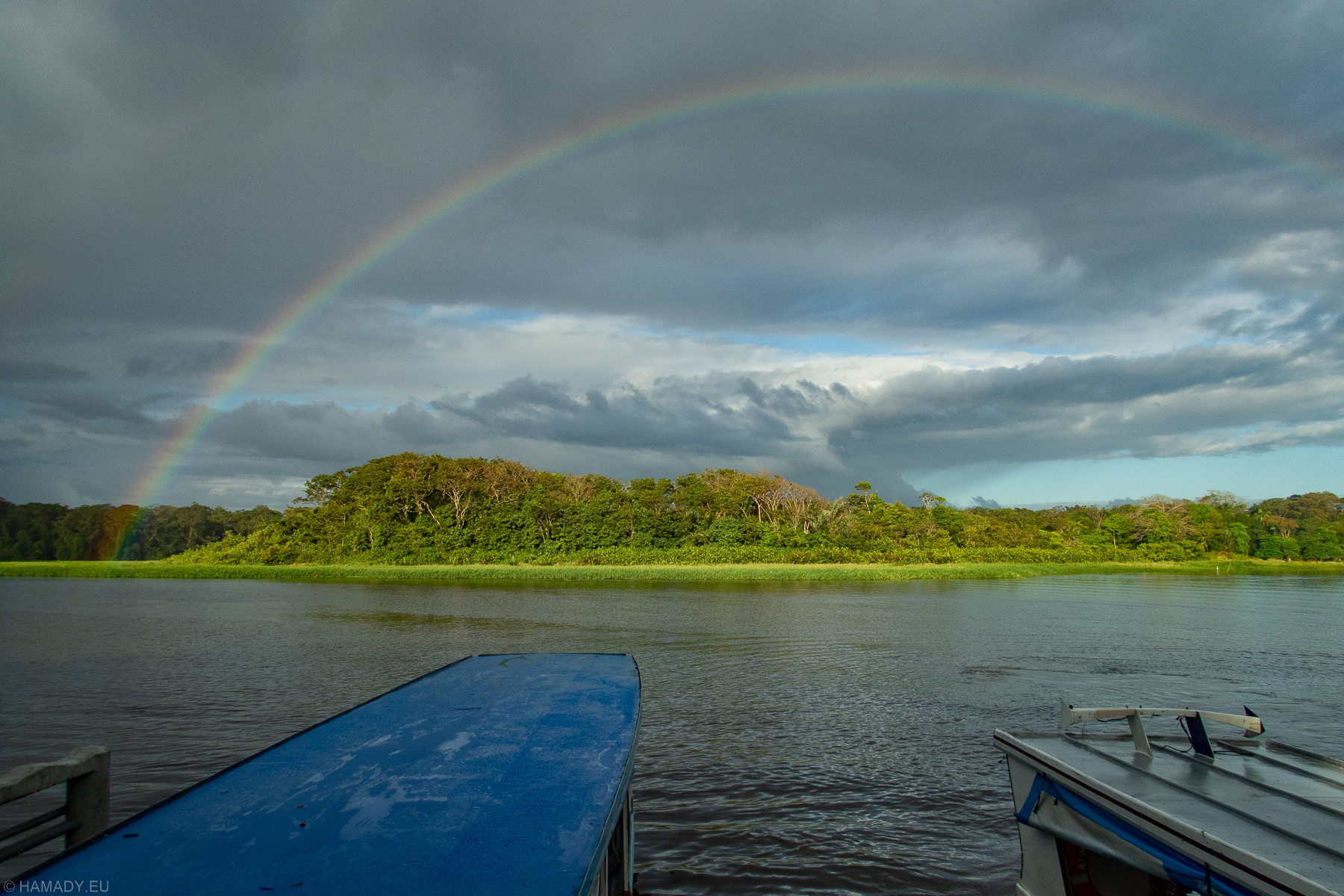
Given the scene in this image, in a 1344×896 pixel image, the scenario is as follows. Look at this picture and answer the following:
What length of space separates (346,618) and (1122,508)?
313ft

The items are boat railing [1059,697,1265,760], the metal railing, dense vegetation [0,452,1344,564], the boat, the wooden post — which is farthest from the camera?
dense vegetation [0,452,1344,564]

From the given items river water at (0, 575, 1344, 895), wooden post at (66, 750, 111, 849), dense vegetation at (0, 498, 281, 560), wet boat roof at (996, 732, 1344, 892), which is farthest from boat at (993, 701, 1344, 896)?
dense vegetation at (0, 498, 281, 560)

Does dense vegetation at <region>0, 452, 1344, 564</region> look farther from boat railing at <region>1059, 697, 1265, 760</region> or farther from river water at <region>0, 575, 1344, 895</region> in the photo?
boat railing at <region>1059, 697, 1265, 760</region>

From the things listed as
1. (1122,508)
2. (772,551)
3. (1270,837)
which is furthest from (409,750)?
(1122,508)

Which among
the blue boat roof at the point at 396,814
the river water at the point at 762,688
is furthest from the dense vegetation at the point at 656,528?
the blue boat roof at the point at 396,814

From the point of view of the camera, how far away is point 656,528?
7088 centimetres

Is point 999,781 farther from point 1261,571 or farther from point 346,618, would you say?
point 1261,571

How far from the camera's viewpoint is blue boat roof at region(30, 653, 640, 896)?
10.8 ft

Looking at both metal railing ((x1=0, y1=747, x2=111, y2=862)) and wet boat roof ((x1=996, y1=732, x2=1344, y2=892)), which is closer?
wet boat roof ((x1=996, y1=732, x2=1344, y2=892))

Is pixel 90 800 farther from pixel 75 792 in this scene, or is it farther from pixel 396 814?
pixel 396 814

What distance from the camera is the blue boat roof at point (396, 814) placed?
10.8ft

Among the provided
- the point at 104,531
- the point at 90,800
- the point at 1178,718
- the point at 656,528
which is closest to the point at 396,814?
the point at 90,800

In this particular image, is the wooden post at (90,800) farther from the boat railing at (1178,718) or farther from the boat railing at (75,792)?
the boat railing at (1178,718)

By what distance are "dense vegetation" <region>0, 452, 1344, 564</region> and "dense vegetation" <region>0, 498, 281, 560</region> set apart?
2661cm
